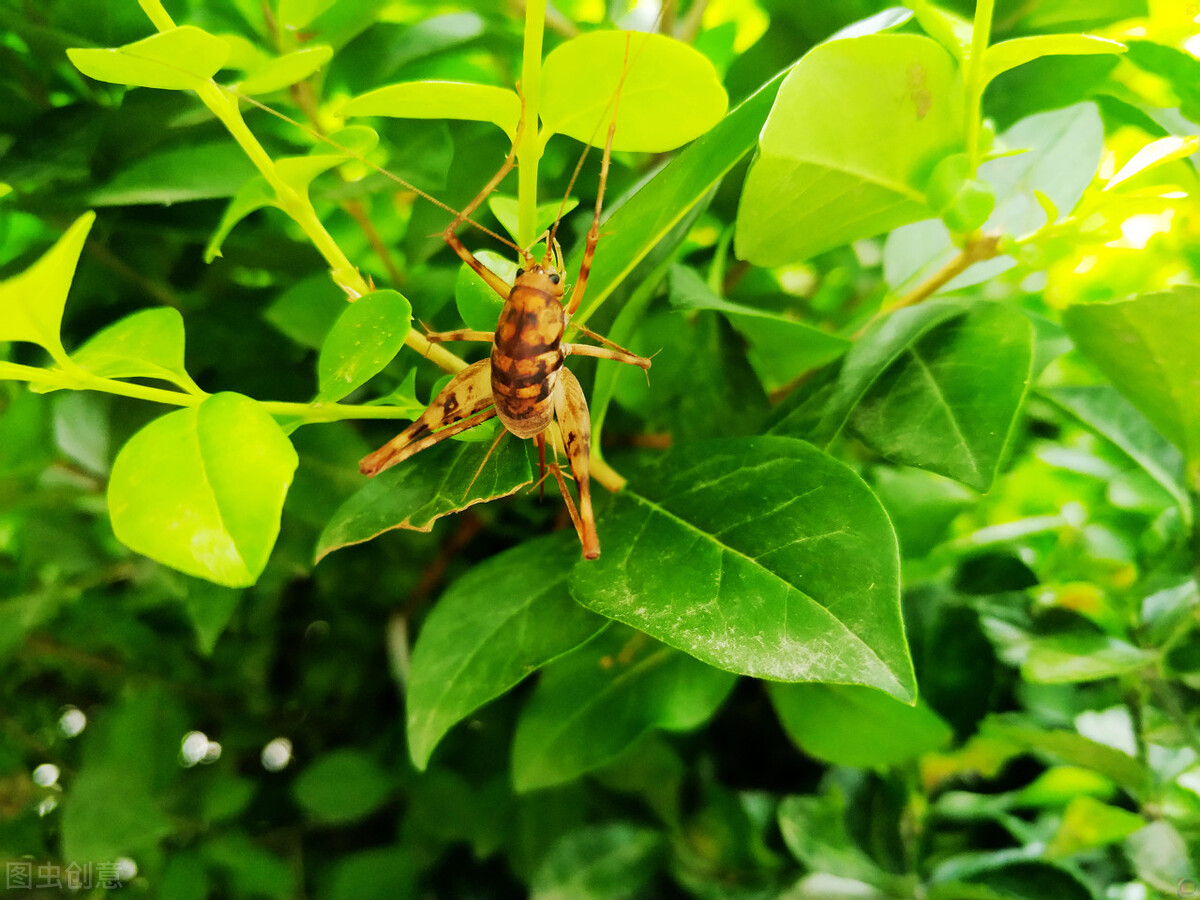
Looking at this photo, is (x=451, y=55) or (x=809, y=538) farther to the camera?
(x=451, y=55)

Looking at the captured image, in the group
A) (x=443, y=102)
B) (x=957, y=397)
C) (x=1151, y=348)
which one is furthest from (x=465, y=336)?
(x=1151, y=348)

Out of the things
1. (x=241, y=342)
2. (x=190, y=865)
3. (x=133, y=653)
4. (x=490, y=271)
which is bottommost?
(x=190, y=865)

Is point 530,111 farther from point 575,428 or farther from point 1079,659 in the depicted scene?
point 1079,659

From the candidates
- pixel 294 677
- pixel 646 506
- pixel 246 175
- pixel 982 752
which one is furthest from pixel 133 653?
pixel 982 752

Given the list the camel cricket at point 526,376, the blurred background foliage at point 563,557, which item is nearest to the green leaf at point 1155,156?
the blurred background foliage at point 563,557

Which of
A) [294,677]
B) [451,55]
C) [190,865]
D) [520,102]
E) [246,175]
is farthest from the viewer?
[294,677]

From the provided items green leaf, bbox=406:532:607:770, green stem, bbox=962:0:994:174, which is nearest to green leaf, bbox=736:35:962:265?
green stem, bbox=962:0:994:174

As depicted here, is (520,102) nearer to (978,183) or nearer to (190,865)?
(978,183)

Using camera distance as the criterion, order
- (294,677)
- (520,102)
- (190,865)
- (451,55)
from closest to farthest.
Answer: (520,102)
(451,55)
(190,865)
(294,677)

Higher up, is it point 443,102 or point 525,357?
point 443,102
